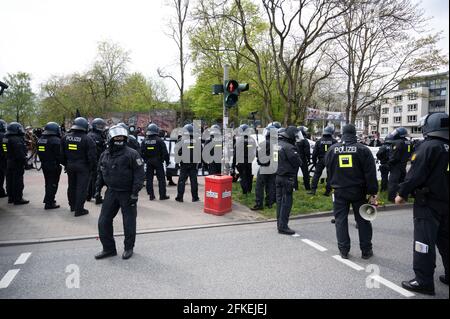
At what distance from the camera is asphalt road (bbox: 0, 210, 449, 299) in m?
3.78

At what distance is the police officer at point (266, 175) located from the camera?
7.69 metres

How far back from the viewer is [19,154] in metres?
7.88

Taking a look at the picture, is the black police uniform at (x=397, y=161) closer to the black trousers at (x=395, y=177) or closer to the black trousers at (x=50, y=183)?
the black trousers at (x=395, y=177)

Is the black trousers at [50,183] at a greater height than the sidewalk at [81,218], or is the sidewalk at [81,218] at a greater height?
the black trousers at [50,183]

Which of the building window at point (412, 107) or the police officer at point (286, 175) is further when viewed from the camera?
the building window at point (412, 107)

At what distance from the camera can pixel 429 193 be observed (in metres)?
3.68

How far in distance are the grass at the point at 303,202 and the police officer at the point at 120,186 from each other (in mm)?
3503

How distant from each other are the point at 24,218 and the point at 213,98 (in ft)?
88.9

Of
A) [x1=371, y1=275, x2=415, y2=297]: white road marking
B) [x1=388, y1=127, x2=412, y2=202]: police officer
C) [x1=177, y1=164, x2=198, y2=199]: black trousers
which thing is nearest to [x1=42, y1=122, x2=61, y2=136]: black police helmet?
[x1=177, y1=164, x2=198, y2=199]: black trousers

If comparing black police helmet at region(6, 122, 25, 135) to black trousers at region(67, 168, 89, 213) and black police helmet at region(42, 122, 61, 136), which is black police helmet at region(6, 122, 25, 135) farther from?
black trousers at region(67, 168, 89, 213)

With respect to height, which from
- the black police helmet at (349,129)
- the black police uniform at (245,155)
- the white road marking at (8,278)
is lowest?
→ the white road marking at (8,278)

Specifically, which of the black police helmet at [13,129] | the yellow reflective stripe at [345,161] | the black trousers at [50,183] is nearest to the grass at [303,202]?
the yellow reflective stripe at [345,161]

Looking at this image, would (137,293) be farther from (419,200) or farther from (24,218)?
(24,218)
